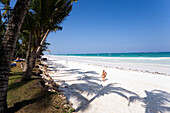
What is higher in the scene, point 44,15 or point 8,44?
point 44,15

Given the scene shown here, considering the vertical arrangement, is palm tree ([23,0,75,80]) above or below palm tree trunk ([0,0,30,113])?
above

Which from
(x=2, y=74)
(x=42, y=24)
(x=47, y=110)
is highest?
(x=42, y=24)

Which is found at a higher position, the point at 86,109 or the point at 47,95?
the point at 47,95

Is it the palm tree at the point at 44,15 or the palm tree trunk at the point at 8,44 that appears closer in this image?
the palm tree trunk at the point at 8,44

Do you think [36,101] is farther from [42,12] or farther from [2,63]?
[42,12]

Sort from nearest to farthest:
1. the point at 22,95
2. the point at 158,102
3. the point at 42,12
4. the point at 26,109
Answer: the point at 26,109 → the point at 22,95 → the point at 158,102 → the point at 42,12

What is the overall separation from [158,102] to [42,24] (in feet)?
26.9

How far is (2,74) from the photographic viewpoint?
245 cm

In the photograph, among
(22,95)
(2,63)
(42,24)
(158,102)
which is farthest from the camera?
(42,24)

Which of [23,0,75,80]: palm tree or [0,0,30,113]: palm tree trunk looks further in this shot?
[23,0,75,80]: palm tree

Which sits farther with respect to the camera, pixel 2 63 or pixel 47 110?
pixel 47 110

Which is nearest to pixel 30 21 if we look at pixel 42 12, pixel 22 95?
pixel 42 12

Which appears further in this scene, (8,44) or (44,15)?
(44,15)

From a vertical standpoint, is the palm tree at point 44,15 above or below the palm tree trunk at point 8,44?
above
